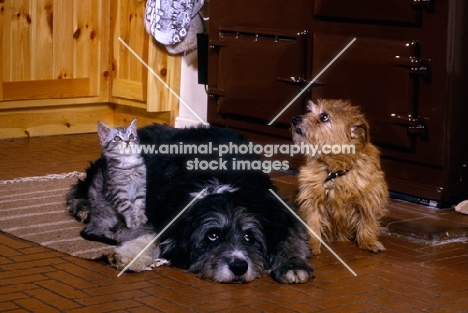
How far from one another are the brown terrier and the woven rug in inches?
41.0

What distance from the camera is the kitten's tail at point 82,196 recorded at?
514cm

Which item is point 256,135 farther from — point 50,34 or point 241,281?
point 241,281

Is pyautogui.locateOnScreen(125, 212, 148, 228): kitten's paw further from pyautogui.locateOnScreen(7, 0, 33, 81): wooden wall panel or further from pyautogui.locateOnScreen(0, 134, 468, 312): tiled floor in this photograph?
pyautogui.locateOnScreen(7, 0, 33, 81): wooden wall panel

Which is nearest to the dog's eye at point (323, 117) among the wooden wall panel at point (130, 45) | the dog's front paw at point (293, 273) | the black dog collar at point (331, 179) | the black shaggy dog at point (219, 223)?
the black dog collar at point (331, 179)

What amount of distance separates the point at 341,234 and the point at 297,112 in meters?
1.58

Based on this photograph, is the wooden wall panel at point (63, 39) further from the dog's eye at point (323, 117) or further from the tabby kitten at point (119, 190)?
the dog's eye at point (323, 117)

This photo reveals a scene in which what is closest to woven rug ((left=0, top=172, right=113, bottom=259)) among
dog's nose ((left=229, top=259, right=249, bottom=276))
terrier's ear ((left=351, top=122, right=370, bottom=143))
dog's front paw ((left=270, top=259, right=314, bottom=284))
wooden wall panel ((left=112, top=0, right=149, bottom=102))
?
dog's nose ((left=229, top=259, right=249, bottom=276))

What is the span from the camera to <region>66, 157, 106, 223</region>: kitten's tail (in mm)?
5136

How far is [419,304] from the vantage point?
A: 396 centimetres

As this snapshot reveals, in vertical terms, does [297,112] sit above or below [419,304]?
above

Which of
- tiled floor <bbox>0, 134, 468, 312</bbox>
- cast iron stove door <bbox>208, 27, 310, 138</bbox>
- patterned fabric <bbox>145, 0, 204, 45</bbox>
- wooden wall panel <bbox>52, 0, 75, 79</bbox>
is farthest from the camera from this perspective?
wooden wall panel <bbox>52, 0, 75, 79</bbox>

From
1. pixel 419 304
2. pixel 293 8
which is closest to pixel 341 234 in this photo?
pixel 419 304

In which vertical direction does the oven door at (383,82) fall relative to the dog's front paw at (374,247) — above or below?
above

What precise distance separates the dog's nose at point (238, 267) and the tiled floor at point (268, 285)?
7 centimetres
